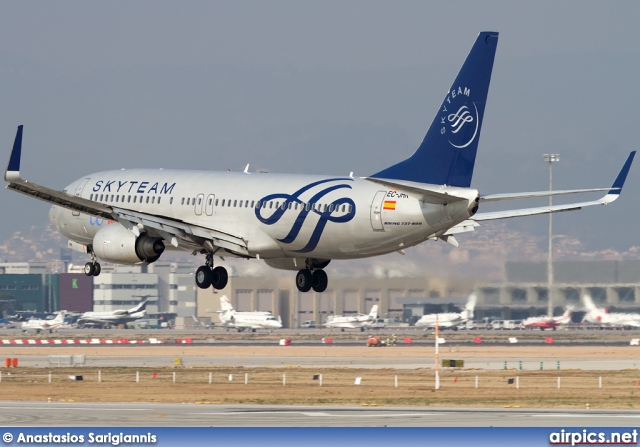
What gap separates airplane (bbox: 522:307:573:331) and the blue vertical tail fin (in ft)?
224

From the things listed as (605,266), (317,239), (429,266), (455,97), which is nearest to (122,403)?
(317,239)

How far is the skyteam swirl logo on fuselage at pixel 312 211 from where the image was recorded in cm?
6144

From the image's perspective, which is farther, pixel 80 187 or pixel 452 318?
pixel 452 318

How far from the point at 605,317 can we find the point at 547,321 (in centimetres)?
587

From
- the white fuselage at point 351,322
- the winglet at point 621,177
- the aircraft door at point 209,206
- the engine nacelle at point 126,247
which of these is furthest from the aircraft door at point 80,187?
the white fuselage at point 351,322

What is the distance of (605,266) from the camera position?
4897 inches

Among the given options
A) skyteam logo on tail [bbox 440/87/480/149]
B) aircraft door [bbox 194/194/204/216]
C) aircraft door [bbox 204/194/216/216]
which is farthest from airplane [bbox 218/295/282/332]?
skyteam logo on tail [bbox 440/87/480/149]

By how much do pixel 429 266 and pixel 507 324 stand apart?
2640 centimetres

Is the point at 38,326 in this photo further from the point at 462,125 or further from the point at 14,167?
the point at 462,125

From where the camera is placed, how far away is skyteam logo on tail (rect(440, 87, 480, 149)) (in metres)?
59.1

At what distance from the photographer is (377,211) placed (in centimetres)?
6025

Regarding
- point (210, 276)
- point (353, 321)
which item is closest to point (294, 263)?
point (210, 276)

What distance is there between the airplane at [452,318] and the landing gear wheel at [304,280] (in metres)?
54.0

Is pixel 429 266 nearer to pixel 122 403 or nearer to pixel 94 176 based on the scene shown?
pixel 94 176
